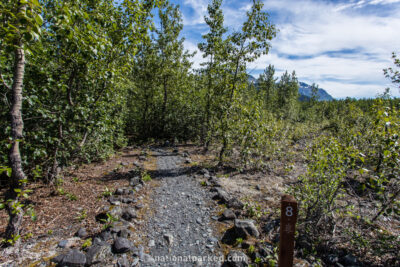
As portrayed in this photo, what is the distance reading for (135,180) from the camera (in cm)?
785

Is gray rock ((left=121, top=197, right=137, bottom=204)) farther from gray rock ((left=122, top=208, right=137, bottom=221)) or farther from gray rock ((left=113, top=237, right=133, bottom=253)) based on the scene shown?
gray rock ((left=113, top=237, right=133, bottom=253))

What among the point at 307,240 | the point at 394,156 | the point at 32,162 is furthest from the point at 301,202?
the point at 32,162

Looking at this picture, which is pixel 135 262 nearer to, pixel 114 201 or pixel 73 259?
pixel 73 259

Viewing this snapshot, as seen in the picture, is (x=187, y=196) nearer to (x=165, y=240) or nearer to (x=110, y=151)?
(x=165, y=240)

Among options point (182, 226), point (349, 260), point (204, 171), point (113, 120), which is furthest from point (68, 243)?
point (204, 171)

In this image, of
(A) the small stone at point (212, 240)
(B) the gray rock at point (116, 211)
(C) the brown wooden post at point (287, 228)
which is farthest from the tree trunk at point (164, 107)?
(C) the brown wooden post at point (287, 228)

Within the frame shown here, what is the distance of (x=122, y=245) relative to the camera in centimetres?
410

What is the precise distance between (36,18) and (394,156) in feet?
20.2

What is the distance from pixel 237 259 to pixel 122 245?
2497mm

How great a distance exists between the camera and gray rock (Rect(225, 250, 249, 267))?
3.91 meters

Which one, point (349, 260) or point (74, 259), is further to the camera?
point (349, 260)

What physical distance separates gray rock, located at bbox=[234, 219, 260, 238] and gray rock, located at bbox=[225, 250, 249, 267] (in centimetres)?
61

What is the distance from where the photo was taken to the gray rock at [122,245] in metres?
4.05

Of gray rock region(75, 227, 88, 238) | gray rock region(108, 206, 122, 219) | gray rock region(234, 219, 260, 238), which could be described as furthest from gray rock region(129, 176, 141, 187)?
gray rock region(234, 219, 260, 238)
